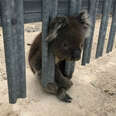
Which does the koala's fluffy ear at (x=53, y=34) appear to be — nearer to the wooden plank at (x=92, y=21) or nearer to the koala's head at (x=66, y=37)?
the koala's head at (x=66, y=37)

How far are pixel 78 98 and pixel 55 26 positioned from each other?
56.7 inches

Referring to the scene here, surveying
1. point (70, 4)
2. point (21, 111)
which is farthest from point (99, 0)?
point (21, 111)

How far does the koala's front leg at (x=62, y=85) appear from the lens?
9.46 feet

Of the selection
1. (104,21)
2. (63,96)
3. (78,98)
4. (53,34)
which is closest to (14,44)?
(53,34)

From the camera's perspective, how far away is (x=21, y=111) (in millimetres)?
2605

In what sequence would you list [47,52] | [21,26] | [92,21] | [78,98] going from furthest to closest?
[92,21]
[78,98]
[47,52]
[21,26]

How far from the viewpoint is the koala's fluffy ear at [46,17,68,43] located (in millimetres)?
2211

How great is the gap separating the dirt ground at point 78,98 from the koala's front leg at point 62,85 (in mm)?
91

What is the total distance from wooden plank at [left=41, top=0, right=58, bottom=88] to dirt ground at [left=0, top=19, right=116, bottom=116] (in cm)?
35

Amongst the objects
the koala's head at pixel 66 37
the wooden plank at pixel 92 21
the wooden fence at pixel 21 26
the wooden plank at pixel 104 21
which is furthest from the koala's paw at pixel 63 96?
the wooden plank at pixel 104 21

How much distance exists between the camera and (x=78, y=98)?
2.98 m

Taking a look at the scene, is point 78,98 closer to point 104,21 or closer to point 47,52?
point 47,52

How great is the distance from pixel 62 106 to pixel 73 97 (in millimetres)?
318

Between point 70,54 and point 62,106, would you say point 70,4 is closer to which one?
point 70,54
